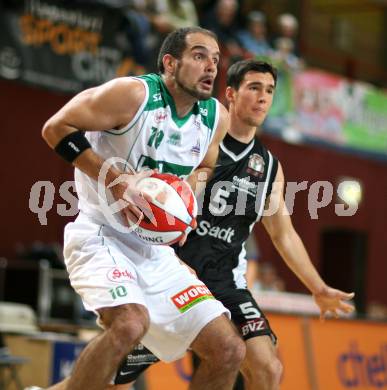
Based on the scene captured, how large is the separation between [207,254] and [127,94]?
1563 mm

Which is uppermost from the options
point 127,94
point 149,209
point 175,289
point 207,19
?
point 207,19

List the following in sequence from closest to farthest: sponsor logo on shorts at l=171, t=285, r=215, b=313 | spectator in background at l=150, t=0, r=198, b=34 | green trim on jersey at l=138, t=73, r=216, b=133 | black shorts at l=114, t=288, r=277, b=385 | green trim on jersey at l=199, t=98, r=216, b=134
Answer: sponsor logo on shorts at l=171, t=285, r=215, b=313 → green trim on jersey at l=138, t=73, r=216, b=133 → green trim on jersey at l=199, t=98, r=216, b=134 → black shorts at l=114, t=288, r=277, b=385 → spectator in background at l=150, t=0, r=198, b=34

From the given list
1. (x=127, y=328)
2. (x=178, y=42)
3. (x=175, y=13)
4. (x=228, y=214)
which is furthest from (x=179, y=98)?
(x=175, y=13)

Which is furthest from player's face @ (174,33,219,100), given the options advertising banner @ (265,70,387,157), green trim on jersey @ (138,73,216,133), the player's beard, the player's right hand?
advertising banner @ (265,70,387,157)

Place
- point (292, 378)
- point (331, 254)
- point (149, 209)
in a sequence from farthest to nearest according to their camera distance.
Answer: point (331, 254), point (292, 378), point (149, 209)

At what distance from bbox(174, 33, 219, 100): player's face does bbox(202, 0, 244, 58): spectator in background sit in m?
9.28

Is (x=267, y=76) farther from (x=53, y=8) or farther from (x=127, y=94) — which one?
(x=53, y=8)

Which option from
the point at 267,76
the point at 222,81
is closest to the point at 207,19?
the point at 222,81

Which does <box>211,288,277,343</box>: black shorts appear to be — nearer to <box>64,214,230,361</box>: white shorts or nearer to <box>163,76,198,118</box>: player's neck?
<box>64,214,230,361</box>: white shorts

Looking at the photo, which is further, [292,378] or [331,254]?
[331,254]

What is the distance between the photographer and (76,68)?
12297 mm

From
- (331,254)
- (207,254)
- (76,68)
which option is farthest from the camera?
(331,254)

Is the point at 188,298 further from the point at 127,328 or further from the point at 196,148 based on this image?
the point at 196,148

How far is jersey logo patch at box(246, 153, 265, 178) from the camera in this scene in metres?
6.45
